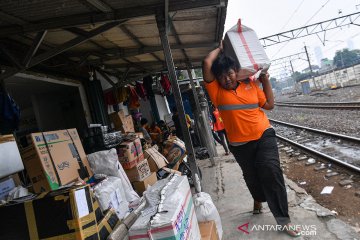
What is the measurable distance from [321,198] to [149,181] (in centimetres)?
288

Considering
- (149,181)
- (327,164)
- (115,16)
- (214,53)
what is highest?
(115,16)

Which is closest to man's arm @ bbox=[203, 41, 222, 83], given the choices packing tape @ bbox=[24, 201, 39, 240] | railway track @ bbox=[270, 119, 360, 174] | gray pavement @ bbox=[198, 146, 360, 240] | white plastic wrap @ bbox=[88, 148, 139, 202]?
white plastic wrap @ bbox=[88, 148, 139, 202]

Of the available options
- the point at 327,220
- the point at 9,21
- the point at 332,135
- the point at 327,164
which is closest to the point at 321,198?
the point at 327,220

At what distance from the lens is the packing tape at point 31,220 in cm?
216

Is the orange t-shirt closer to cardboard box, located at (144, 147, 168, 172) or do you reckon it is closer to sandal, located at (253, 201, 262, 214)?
sandal, located at (253, 201, 262, 214)

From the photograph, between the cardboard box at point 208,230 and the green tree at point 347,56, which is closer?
the cardboard box at point 208,230

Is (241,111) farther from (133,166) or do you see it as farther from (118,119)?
(118,119)

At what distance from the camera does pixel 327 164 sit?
7.52 metres

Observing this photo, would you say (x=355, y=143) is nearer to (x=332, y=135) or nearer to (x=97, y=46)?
(x=332, y=135)

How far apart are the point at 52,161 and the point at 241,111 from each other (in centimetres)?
221

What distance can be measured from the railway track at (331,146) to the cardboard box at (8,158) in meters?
5.98

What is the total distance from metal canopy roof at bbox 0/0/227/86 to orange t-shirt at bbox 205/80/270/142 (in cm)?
112

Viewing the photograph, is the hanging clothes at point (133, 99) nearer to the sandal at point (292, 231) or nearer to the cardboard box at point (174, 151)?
the cardboard box at point (174, 151)

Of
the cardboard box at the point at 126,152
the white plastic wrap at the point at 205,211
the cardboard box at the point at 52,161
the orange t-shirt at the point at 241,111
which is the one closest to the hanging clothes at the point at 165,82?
the cardboard box at the point at 126,152
